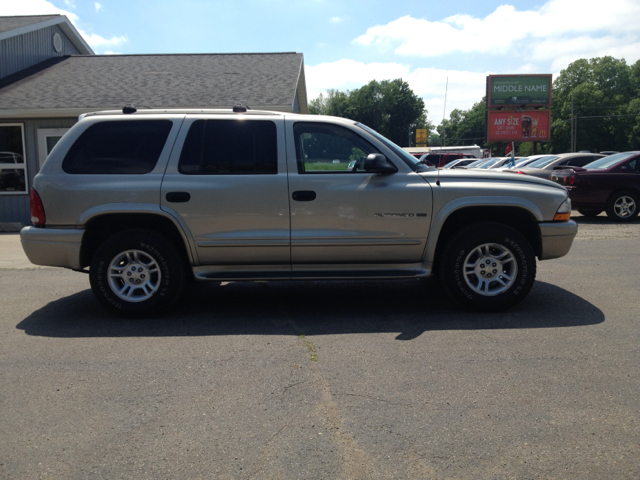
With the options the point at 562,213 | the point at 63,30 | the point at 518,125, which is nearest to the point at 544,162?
the point at 562,213

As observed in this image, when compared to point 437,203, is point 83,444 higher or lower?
lower

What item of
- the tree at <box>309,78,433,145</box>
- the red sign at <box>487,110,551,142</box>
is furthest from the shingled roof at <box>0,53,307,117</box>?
the tree at <box>309,78,433,145</box>

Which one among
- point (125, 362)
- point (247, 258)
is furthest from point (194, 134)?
point (125, 362)

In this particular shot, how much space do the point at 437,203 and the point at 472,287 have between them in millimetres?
872

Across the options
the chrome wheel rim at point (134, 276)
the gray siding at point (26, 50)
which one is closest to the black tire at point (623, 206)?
the chrome wheel rim at point (134, 276)

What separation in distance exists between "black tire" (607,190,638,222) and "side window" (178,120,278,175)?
10393 mm

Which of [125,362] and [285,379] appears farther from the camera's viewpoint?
[125,362]

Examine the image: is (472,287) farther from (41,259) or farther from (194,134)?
(41,259)

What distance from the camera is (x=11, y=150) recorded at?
49.5 feet

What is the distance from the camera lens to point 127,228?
550 centimetres

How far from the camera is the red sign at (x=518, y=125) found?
149ft

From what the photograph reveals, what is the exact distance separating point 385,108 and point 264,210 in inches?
4175

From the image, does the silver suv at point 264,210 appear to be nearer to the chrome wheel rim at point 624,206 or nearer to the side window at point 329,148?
the side window at point 329,148

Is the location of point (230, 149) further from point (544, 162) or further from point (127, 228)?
point (544, 162)
